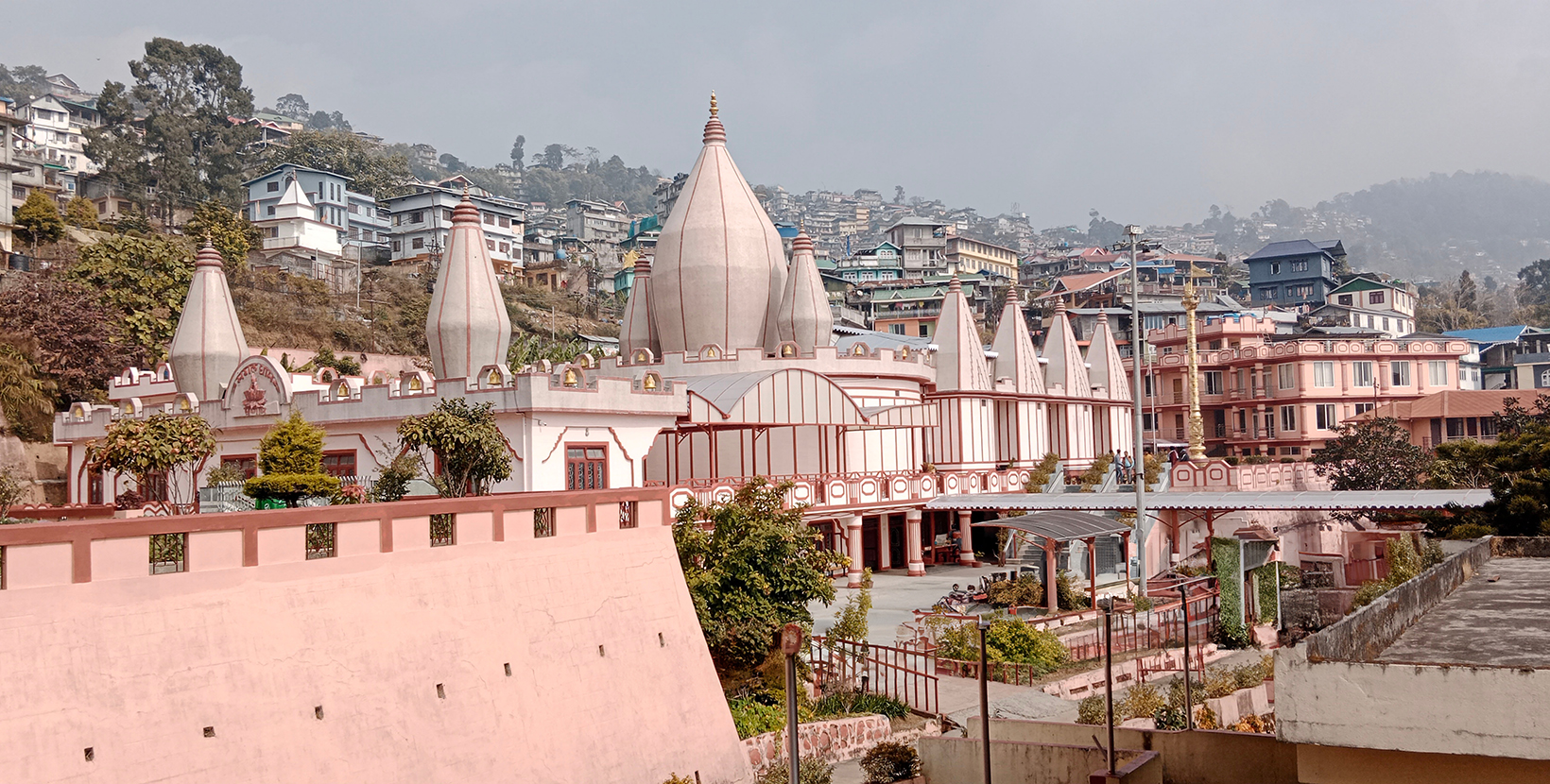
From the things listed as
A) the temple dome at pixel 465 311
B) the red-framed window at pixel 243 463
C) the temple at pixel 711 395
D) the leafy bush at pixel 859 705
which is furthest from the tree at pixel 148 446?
the leafy bush at pixel 859 705

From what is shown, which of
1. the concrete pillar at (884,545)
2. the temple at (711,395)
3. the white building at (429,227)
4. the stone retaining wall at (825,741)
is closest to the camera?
the stone retaining wall at (825,741)

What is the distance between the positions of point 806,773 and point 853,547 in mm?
17729

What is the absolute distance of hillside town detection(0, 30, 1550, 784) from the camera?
13641 millimetres

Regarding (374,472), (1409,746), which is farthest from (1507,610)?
(374,472)

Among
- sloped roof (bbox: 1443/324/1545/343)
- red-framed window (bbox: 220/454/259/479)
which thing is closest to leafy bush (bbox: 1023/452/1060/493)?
red-framed window (bbox: 220/454/259/479)

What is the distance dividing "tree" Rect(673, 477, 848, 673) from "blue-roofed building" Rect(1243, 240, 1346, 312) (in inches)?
4009

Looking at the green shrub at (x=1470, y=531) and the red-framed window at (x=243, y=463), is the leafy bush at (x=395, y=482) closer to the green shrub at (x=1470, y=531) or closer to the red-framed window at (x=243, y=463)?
the red-framed window at (x=243, y=463)

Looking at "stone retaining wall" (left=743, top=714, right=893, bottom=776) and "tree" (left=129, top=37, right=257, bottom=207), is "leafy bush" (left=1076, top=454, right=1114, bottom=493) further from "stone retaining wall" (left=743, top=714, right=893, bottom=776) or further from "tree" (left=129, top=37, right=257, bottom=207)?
"tree" (left=129, top=37, right=257, bottom=207)

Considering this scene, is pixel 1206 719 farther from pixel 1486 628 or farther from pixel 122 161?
pixel 122 161

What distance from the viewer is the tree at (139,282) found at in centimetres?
5494

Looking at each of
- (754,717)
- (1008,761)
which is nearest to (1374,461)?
(754,717)

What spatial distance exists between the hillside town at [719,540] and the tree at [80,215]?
0.33 metres

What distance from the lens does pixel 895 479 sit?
3806cm

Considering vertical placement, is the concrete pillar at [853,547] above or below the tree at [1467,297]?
below
